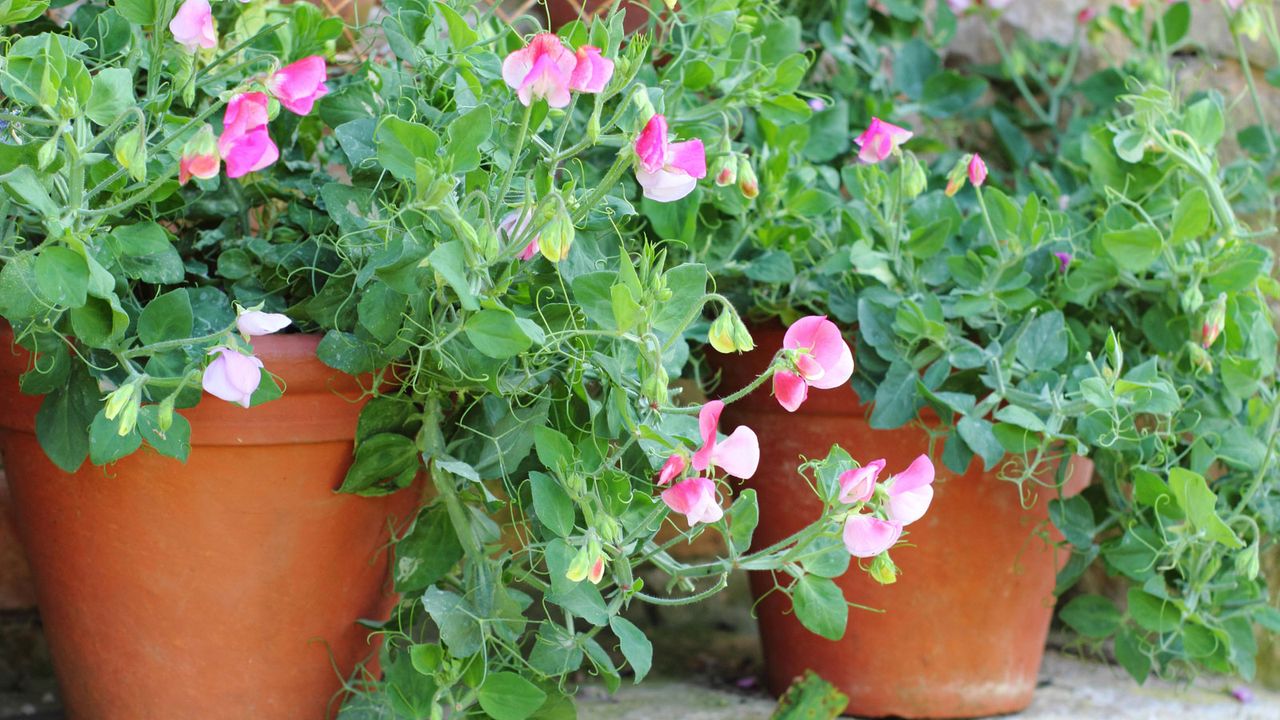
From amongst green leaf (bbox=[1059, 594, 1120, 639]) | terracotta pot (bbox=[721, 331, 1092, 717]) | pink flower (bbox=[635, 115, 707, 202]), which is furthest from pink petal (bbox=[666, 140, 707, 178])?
green leaf (bbox=[1059, 594, 1120, 639])

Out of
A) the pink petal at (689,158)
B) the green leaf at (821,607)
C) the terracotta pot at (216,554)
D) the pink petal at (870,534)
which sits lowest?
the terracotta pot at (216,554)

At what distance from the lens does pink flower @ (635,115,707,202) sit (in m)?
0.77

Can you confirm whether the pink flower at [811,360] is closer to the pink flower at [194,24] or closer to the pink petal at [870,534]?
the pink petal at [870,534]

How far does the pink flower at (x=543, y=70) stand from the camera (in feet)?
2.46

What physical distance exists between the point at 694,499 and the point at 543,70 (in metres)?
0.28

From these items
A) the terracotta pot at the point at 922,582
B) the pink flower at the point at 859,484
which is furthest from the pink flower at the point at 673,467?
the terracotta pot at the point at 922,582

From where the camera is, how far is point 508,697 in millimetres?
934

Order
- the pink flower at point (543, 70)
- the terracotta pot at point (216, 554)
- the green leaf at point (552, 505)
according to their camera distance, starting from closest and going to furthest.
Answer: the pink flower at point (543, 70) → the green leaf at point (552, 505) → the terracotta pot at point (216, 554)

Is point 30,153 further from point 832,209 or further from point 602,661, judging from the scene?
point 832,209

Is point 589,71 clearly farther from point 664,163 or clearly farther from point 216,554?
point 216,554

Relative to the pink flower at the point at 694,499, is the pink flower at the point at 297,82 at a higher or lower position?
higher

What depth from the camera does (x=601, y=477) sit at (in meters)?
0.90

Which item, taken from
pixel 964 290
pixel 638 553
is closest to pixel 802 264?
pixel 964 290

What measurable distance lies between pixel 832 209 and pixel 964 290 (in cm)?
18
